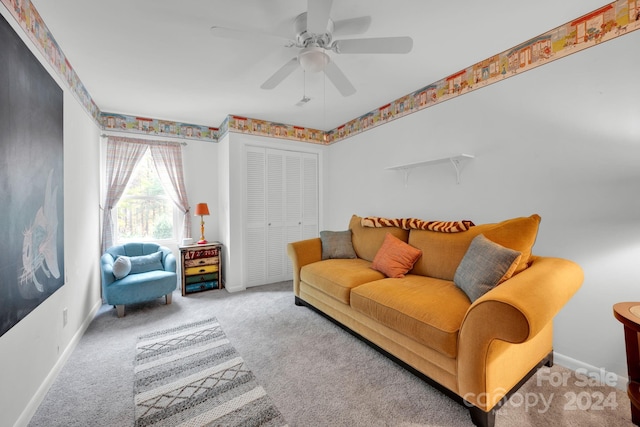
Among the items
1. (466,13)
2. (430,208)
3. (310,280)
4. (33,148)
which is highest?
(466,13)

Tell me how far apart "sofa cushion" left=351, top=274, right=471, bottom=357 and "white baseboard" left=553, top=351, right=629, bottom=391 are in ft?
2.94

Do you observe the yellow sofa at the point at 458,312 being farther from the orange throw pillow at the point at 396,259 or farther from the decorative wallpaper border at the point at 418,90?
the decorative wallpaper border at the point at 418,90

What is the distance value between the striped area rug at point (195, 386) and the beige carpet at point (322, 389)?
66 millimetres

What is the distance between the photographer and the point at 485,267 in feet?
5.65

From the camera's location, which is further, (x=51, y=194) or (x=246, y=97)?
(x=246, y=97)

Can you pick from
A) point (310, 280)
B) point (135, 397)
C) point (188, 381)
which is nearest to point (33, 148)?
point (135, 397)

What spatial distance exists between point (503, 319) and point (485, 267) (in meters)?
0.55

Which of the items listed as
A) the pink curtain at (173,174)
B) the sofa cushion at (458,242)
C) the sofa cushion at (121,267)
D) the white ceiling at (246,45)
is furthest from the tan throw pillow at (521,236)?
the pink curtain at (173,174)

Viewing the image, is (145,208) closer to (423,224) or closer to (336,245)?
(336,245)

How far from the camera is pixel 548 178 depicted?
199 cm

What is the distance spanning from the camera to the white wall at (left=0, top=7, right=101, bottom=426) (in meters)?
1.37

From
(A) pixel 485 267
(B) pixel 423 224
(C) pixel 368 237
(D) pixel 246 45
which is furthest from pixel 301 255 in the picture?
(D) pixel 246 45

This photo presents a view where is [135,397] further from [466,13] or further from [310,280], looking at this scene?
[466,13]

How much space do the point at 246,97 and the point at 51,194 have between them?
2.03 meters
